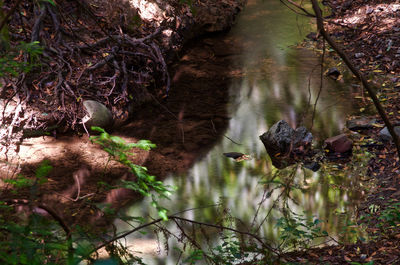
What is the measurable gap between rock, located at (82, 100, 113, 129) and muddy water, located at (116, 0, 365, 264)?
1.43 meters

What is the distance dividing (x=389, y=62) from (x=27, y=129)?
5.32 metres

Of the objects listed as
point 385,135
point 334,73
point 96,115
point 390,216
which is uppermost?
point 334,73

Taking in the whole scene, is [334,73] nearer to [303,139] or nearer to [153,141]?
[303,139]

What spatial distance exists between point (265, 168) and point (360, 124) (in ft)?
4.72

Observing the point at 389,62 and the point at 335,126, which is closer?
the point at 335,126

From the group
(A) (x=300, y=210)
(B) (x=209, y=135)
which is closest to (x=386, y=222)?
(A) (x=300, y=210)

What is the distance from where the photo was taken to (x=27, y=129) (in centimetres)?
568

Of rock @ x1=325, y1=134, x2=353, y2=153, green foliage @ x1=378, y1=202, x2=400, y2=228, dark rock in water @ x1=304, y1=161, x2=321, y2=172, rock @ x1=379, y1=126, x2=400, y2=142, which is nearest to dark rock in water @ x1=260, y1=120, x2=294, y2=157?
dark rock in water @ x1=304, y1=161, x2=321, y2=172

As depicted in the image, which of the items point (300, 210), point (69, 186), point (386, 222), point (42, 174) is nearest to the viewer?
point (42, 174)

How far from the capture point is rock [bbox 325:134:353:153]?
Answer: 5.24 metres

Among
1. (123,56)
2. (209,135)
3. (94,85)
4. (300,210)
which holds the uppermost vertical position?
(123,56)

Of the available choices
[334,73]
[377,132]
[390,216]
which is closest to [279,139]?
[377,132]

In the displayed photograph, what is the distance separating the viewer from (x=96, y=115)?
601 centimetres

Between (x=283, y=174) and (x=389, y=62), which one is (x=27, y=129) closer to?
(x=283, y=174)
